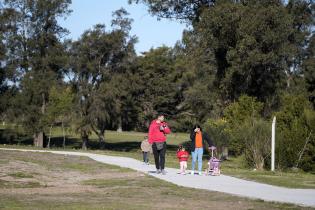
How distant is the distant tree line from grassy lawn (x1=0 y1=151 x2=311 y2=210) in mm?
7539

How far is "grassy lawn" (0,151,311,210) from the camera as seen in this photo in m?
11.2

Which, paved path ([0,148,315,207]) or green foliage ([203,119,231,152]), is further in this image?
green foliage ([203,119,231,152])

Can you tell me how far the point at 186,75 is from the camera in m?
71.9

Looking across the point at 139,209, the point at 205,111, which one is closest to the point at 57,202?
the point at 139,209

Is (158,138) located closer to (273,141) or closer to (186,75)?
(273,141)

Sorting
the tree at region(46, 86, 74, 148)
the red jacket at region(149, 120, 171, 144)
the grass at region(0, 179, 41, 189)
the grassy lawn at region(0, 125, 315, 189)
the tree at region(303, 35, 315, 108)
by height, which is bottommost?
the grass at region(0, 179, 41, 189)

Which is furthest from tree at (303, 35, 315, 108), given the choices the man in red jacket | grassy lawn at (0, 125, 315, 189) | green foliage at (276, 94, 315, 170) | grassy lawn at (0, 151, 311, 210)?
grassy lawn at (0, 151, 311, 210)

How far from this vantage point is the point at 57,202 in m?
11.4

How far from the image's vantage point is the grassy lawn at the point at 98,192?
11203 mm

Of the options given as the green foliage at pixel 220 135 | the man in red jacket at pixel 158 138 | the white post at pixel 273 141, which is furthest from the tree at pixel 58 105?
the man in red jacket at pixel 158 138

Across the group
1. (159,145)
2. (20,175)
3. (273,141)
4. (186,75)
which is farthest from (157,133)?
(186,75)

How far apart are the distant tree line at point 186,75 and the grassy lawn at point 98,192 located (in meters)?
7.54

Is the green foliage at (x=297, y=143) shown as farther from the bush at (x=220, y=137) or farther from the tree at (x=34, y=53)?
the tree at (x=34, y=53)

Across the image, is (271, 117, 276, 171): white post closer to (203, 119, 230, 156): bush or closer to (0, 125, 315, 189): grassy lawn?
(0, 125, 315, 189): grassy lawn
